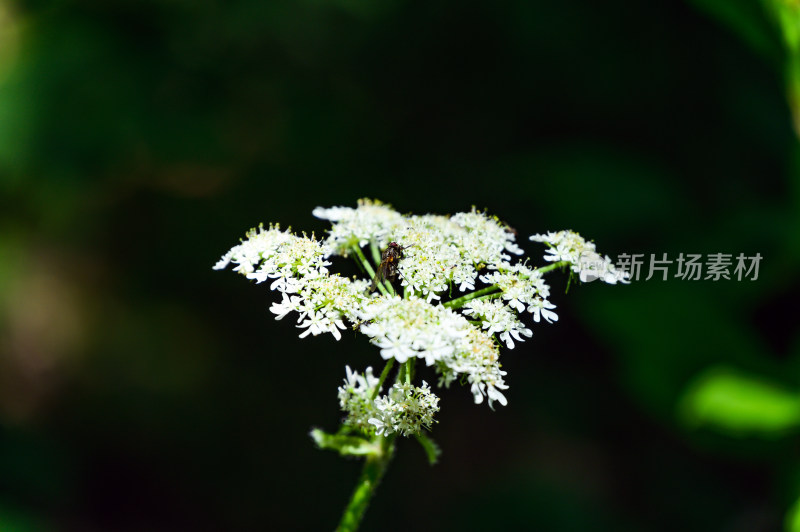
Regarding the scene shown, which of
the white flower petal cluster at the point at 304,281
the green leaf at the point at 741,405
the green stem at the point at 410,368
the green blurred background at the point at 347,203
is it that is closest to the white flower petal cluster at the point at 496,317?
the green stem at the point at 410,368

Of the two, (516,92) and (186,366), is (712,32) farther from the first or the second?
(186,366)

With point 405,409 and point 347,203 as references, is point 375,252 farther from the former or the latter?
point 347,203

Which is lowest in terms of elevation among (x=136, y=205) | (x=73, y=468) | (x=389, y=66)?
(x=73, y=468)

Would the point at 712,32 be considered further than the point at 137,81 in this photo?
Yes

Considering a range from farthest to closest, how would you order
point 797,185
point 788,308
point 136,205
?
point 136,205 < point 788,308 < point 797,185

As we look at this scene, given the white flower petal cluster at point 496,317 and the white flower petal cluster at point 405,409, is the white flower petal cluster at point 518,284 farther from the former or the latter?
the white flower petal cluster at point 405,409

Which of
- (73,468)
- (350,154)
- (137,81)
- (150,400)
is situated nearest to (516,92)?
(350,154)
